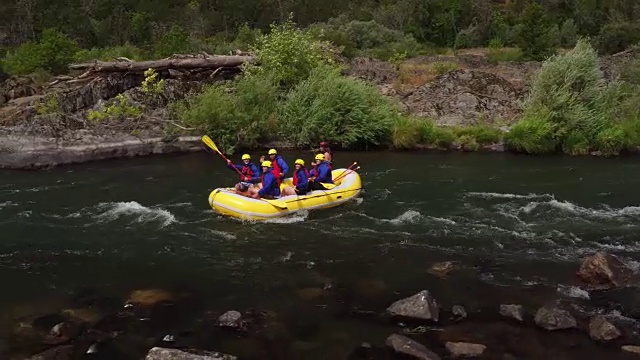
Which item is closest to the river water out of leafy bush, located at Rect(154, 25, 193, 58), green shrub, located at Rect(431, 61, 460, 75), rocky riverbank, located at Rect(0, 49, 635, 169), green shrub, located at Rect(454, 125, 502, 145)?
rocky riverbank, located at Rect(0, 49, 635, 169)

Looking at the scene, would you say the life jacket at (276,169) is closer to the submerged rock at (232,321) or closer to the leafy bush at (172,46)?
the submerged rock at (232,321)

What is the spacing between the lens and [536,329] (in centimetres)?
937

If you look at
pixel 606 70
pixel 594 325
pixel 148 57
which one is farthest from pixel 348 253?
pixel 148 57

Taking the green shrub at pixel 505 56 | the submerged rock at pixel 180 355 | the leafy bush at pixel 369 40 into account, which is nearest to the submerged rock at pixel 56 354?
the submerged rock at pixel 180 355

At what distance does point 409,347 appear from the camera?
874 cm

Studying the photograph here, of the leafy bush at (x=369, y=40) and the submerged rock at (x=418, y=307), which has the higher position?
the leafy bush at (x=369, y=40)

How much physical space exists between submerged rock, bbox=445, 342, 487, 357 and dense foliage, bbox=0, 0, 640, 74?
70.7ft

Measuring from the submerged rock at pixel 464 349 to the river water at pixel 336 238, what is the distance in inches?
40.2

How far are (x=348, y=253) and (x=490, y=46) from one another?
26.4m

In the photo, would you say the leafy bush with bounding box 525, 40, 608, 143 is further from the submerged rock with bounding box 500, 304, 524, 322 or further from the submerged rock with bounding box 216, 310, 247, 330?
the submerged rock with bounding box 216, 310, 247, 330

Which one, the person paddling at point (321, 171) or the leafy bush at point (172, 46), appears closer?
the person paddling at point (321, 171)

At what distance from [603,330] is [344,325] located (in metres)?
3.62

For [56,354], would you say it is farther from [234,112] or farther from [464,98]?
[464,98]

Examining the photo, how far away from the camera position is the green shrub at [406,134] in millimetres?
21406
